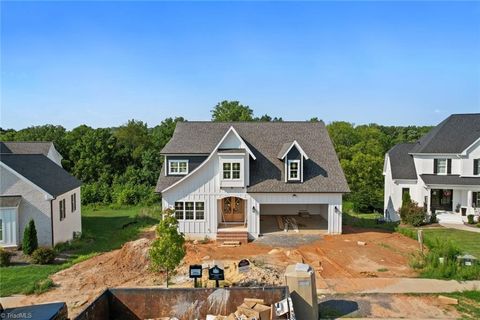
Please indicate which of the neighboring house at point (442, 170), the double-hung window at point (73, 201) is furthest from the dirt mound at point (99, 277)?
the neighboring house at point (442, 170)

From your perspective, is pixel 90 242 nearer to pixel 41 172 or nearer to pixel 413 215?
pixel 41 172

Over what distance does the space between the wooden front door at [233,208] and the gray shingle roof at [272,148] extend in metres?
2.63

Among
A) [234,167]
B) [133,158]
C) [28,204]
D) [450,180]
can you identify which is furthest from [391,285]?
[133,158]

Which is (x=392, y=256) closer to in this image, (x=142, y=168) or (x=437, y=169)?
(x=437, y=169)

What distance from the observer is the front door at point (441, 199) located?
30656 mm

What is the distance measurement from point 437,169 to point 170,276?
2504 cm

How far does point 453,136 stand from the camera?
103 ft

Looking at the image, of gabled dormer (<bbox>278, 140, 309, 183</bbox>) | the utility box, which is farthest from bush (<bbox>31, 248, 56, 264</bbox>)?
gabled dormer (<bbox>278, 140, 309, 183</bbox>)

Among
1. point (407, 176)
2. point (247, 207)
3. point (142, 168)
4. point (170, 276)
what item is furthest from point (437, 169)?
point (142, 168)

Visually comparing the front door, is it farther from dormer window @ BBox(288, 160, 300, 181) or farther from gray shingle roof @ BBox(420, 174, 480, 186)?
dormer window @ BBox(288, 160, 300, 181)

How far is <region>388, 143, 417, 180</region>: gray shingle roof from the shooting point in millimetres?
31938

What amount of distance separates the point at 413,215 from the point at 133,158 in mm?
37902

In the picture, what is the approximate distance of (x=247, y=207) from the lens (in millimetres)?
23125

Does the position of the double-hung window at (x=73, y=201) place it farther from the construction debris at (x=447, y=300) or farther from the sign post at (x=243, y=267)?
the construction debris at (x=447, y=300)
